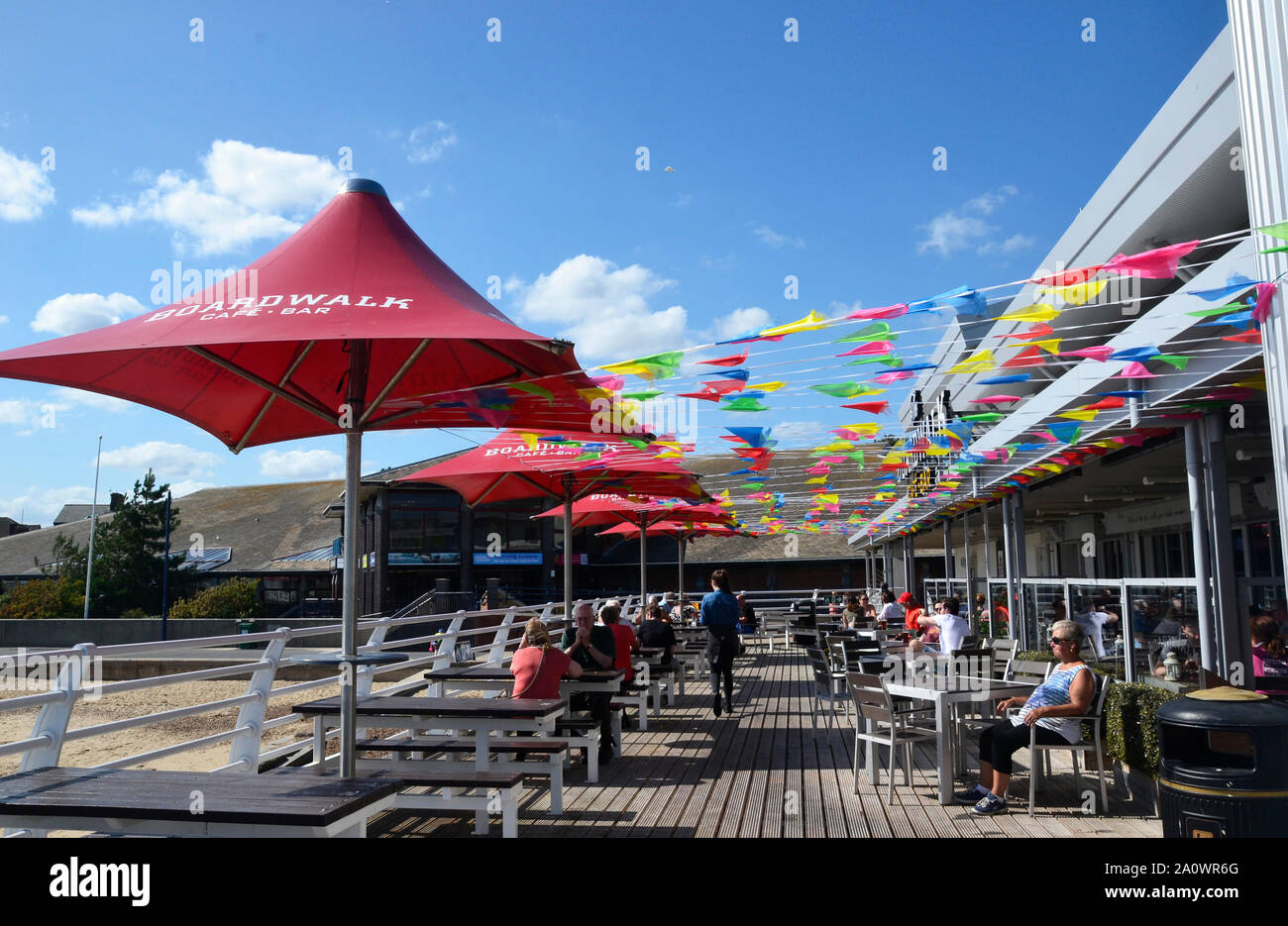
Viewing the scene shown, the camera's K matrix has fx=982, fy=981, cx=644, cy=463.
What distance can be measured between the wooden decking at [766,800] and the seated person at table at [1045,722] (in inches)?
7.9

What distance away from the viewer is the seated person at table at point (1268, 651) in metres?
7.12

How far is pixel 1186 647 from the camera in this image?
7.57 meters

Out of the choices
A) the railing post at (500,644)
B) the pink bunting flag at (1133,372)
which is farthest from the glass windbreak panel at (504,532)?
the pink bunting flag at (1133,372)

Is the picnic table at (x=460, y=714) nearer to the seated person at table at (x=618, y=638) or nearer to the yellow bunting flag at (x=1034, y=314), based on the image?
the seated person at table at (x=618, y=638)

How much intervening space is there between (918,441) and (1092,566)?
53.9 ft

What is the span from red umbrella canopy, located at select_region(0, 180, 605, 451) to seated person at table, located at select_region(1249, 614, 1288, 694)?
17.0 ft

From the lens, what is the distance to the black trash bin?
3.98m

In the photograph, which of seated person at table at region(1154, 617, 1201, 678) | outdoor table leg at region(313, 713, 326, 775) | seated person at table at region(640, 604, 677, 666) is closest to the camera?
outdoor table leg at region(313, 713, 326, 775)

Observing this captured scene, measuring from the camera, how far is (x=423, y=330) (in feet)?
13.3

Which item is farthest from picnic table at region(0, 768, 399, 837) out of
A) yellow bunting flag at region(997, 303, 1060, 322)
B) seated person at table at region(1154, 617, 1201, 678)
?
seated person at table at region(1154, 617, 1201, 678)

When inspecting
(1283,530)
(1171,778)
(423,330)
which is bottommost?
(1171,778)

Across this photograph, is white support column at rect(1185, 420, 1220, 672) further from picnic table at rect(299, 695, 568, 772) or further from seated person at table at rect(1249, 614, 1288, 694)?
picnic table at rect(299, 695, 568, 772)
